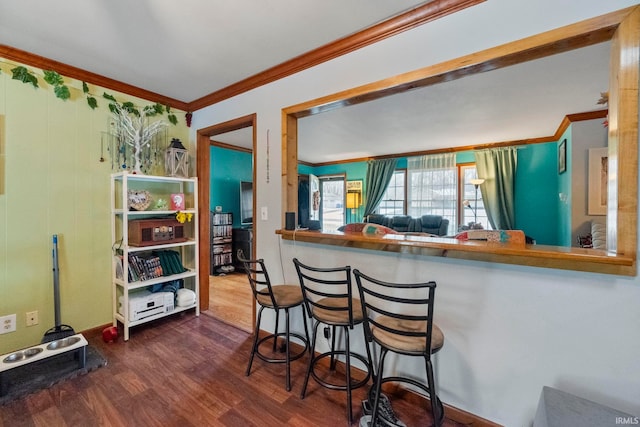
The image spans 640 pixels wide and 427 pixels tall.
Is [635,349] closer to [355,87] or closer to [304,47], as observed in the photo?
[355,87]

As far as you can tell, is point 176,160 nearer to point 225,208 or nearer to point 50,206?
point 50,206

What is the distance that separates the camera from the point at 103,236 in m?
2.59

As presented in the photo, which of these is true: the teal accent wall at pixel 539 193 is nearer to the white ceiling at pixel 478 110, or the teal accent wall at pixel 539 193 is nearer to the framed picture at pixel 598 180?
the white ceiling at pixel 478 110

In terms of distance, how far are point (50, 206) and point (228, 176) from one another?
119 inches

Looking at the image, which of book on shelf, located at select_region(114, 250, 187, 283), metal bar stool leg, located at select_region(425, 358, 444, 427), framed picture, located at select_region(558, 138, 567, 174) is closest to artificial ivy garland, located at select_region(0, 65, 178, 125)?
book on shelf, located at select_region(114, 250, 187, 283)

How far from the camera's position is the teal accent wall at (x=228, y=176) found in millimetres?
4965

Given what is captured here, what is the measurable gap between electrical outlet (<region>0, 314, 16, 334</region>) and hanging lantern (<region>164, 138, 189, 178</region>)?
1670mm

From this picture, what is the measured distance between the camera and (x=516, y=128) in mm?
4227

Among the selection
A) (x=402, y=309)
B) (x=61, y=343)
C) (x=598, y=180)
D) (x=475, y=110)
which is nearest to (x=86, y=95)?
(x=61, y=343)

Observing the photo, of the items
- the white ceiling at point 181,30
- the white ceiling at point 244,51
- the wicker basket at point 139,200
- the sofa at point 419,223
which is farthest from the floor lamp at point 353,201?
the wicker basket at point 139,200

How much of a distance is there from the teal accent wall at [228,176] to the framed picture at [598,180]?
17.7ft

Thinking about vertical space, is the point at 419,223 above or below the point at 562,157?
below

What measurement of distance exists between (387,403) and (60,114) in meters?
3.36

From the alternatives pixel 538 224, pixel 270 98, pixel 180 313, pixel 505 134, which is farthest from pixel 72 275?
pixel 538 224
